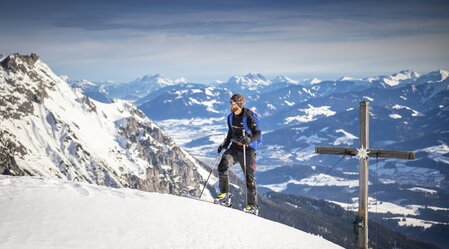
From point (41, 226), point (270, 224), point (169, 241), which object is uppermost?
point (41, 226)

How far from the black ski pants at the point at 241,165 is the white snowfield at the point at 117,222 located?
196 centimetres

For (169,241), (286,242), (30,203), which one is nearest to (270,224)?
(286,242)

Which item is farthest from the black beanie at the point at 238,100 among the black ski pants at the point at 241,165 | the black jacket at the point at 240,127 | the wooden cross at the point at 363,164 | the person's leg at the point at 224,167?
the wooden cross at the point at 363,164

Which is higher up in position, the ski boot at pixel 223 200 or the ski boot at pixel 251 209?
the ski boot at pixel 223 200

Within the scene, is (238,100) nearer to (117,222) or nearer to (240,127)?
(240,127)

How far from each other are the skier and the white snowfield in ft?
7.12

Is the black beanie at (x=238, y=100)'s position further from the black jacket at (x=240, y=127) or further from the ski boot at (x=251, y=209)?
the ski boot at (x=251, y=209)

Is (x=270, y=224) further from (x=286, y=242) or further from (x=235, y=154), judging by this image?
(x=235, y=154)

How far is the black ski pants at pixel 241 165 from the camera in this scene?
18.4 m

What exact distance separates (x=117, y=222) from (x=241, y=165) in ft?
23.5

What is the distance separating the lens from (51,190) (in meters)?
15.1

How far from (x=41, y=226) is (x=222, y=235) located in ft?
17.2

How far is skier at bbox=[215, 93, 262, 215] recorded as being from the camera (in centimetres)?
1828

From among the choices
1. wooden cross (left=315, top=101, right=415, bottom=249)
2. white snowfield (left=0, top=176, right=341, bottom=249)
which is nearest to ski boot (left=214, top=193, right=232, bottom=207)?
white snowfield (left=0, top=176, right=341, bottom=249)
